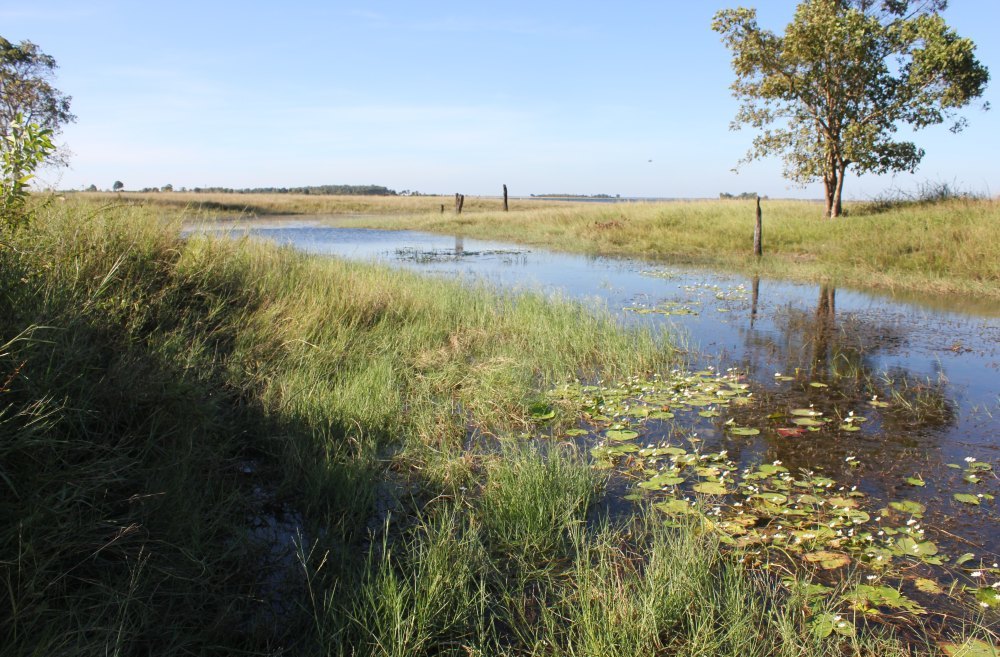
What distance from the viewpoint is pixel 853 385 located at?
6.61m

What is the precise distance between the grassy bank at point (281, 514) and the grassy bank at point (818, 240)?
466 inches

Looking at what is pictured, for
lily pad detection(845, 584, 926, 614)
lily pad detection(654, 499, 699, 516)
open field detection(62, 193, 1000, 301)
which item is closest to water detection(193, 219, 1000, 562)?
lily pad detection(845, 584, 926, 614)

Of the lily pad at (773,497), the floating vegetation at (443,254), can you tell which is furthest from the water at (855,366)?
the floating vegetation at (443,254)

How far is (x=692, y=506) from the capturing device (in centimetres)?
382

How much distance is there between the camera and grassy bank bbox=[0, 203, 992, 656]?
2531mm

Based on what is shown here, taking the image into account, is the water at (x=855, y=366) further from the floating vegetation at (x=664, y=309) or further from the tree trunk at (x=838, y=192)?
the tree trunk at (x=838, y=192)

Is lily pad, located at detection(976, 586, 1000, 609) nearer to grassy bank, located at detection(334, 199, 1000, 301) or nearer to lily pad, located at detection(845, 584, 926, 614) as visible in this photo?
lily pad, located at detection(845, 584, 926, 614)

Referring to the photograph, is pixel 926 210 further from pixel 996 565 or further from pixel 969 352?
pixel 996 565

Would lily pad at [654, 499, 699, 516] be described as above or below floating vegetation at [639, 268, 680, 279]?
below

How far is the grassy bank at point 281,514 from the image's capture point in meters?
2.53

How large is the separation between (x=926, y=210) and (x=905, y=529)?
1743cm

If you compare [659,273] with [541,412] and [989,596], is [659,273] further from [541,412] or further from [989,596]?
[989,596]

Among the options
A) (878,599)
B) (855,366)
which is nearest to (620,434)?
(878,599)

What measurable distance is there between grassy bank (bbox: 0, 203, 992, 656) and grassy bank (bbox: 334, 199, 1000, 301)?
1184 cm
